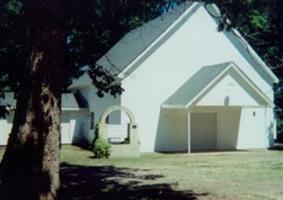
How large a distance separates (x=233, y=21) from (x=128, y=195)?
516cm

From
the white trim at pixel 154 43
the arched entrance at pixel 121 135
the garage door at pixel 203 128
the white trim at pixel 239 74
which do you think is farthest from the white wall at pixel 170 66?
the garage door at pixel 203 128

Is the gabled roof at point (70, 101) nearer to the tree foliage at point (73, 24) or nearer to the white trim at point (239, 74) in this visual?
the white trim at point (239, 74)

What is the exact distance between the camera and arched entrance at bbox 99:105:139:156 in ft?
94.1

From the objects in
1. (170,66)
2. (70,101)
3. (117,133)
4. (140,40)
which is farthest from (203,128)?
(70,101)

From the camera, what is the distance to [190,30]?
33.7 m

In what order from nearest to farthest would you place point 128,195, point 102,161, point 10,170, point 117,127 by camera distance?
point 10,170
point 128,195
point 102,161
point 117,127

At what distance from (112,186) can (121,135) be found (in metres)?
14.1

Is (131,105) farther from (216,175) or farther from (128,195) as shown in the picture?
(128,195)

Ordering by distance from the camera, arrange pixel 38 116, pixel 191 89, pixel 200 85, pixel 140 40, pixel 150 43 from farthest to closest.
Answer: pixel 140 40 → pixel 150 43 → pixel 191 89 → pixel 200 85 → pixel 38 116

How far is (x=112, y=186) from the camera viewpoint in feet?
53.3

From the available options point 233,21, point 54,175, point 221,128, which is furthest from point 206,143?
point 54,175

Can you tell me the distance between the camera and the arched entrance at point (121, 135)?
28.7m

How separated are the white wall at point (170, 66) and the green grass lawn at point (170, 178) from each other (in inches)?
200

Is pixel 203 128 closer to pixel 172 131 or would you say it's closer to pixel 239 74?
pixel 172 131
